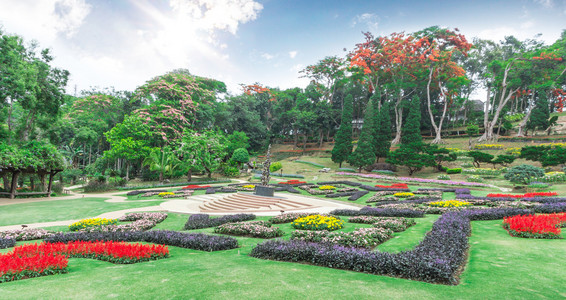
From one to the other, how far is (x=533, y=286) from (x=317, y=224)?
18.1 feet

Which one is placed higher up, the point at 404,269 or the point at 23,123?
the point at 23,123

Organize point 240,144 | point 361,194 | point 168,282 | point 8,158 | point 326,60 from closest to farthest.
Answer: point 168,282, point 8,158, point 361,194, point 240,144, point 326,60

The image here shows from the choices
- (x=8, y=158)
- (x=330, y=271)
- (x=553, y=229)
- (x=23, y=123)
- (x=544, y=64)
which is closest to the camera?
(x=330, y=271)

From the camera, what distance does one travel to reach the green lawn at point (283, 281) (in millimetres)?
3463

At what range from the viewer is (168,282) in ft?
13.0

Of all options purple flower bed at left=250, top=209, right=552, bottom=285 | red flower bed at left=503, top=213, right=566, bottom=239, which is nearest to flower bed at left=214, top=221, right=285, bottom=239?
purple flower bed at left=250, top=209, right=552, bottom=285

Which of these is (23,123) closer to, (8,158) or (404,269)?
(8,158)

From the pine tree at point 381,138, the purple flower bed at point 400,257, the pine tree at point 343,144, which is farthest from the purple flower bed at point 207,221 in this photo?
the pine tree at point 381,138

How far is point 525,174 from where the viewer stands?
1923 cm

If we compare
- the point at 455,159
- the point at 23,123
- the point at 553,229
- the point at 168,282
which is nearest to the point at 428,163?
the point at 455,159

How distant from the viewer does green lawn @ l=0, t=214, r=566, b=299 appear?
346 cm

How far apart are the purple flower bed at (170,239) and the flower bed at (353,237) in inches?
79.2

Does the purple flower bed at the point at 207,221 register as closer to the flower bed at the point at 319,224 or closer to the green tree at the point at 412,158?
the flower bed at the point at 319,224

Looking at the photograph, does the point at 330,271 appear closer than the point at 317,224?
Yes
